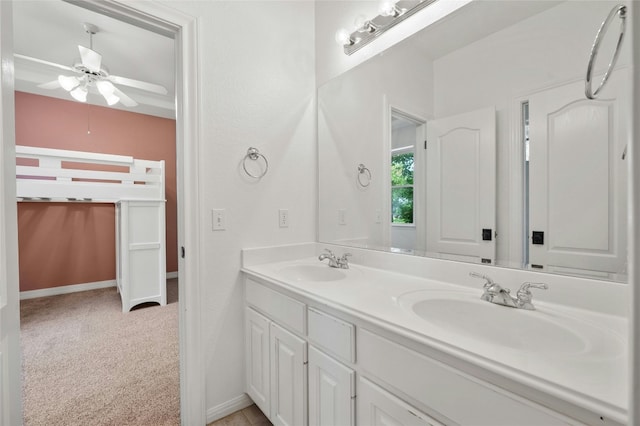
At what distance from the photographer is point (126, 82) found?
8.76 ft

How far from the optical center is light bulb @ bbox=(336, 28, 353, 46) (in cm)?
162

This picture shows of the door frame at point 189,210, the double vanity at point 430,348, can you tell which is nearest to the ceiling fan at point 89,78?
the door frame at point 189,210

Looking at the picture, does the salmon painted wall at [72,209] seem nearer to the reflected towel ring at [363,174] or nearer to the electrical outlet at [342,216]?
the electrical outlet at [342,216]

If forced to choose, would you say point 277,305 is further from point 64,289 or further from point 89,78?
point 64,289

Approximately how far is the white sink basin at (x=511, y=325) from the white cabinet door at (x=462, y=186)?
0.80 feet

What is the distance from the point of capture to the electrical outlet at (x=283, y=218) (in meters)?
1.79

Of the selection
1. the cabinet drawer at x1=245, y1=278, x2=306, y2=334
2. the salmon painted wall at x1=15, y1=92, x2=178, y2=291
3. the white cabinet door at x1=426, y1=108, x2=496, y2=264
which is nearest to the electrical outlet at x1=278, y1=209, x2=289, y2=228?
the cabinet drawer at x1=245, y1=278, x2=306, y2=334

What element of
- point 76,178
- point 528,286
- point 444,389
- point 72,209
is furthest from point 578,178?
point 72,209

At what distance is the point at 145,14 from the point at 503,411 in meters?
1.99

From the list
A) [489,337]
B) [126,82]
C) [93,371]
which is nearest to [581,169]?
[489,337]

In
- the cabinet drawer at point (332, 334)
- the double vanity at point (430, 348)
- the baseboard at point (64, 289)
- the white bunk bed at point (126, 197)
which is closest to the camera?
the double vanity at point (430, 348)

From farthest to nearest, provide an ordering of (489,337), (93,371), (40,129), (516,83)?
(40,129), (93,371), (516,83), (489,337)

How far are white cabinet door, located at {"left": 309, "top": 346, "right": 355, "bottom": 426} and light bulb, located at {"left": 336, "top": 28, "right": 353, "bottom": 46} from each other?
5.38ft

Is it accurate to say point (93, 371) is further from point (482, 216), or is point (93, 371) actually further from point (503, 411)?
point (482, 216)
